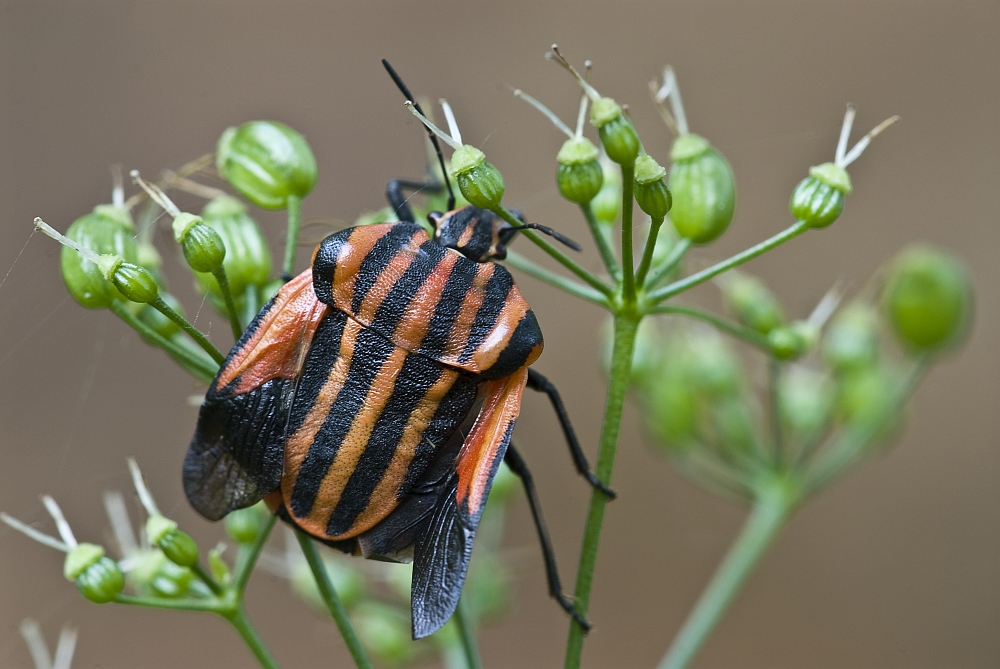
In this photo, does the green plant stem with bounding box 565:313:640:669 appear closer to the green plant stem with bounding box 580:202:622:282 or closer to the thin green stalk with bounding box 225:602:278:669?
the green plant stem with bounding box 580:202:622:282

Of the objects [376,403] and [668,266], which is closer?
[376,403]

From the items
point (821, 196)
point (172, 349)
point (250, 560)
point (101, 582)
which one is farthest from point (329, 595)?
point (821, 196)

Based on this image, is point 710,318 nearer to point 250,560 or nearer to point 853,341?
point 250,560

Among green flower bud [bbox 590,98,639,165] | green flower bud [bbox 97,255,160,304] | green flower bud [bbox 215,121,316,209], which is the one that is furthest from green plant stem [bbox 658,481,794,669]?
green flower bud [bbox 97,255,160,304]

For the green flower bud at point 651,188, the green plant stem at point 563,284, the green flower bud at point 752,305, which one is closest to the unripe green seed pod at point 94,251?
the green plant stem at point 563,284

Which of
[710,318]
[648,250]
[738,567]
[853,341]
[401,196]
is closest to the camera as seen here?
[648,250]

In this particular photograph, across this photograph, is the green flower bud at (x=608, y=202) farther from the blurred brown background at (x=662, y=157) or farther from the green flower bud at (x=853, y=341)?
the blurred brown background at (x=662, y=157)

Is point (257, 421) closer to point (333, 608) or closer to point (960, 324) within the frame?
point (333, 608)
